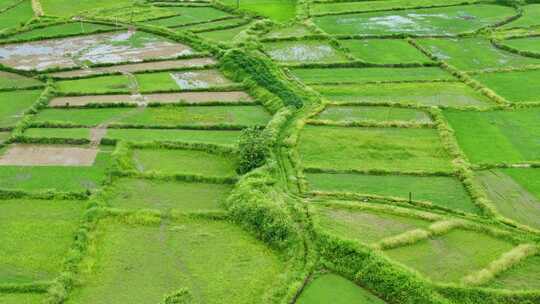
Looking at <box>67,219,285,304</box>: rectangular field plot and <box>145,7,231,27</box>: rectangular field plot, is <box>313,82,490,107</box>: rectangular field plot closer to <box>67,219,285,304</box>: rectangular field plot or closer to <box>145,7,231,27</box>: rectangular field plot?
<box>67,219,285,304</box>: rectangular field plot

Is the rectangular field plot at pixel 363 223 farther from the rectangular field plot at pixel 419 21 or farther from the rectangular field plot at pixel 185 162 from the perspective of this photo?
the rectangular field plot at pixel 419 21

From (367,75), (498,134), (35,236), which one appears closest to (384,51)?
(367,75)

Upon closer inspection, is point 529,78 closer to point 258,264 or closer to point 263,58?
point 263,58

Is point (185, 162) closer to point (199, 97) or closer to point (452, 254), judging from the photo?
point (199, 97)

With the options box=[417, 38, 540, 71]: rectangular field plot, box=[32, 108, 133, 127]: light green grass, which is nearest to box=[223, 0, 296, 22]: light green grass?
box=[417, 38, 540, 71]: rectangular field plot

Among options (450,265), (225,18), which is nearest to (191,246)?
(450,265)

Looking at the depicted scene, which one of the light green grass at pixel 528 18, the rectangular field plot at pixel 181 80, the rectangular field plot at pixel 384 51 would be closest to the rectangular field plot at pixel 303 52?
the rectangular field plot at pixel 384 51
